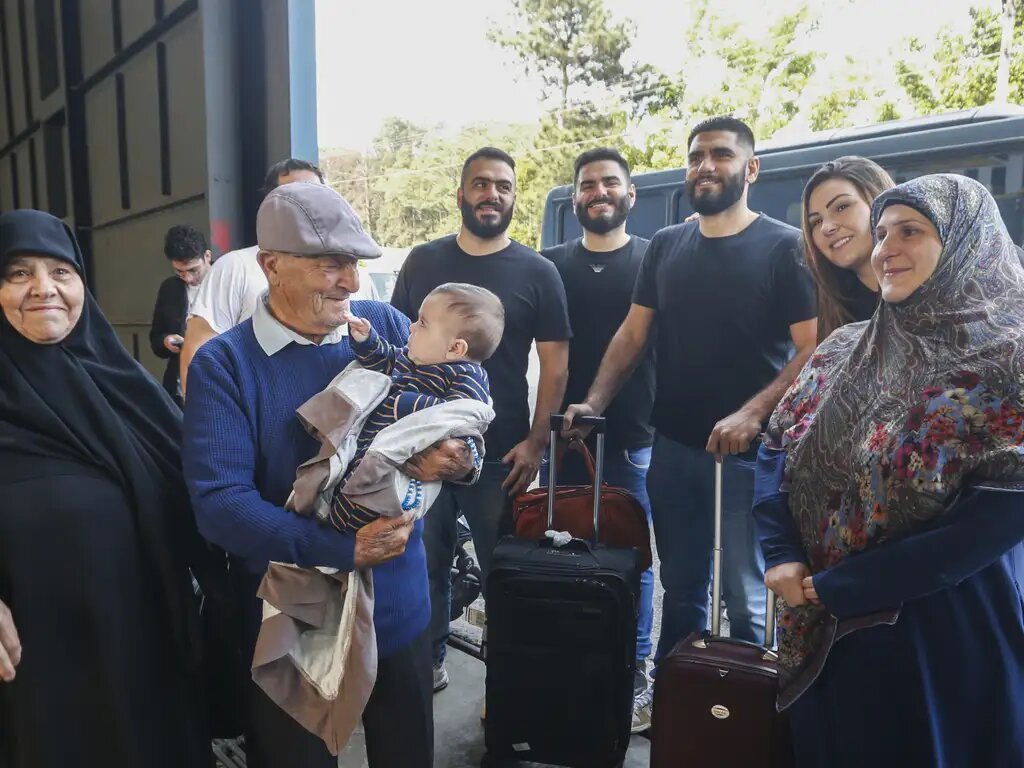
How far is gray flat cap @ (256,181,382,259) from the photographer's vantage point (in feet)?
4.37

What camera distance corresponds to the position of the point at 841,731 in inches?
59.0

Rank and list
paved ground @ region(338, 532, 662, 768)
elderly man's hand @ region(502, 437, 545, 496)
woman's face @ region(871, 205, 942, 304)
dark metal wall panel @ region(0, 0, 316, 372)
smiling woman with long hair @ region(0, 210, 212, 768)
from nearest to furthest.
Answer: woman's face @ region(871, 205, 942, 304)
smiling woman with long hair @ region(0, 210, 212, 768)
paved ground @ region(338, 532, 662, 768)
elderly man's hand @ region(502, 437, 545, 496)
dark metal wall panel @ region(0, 0, 316, 372)

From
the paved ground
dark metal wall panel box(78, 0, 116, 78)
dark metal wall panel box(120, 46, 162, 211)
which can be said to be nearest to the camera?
the paved ground

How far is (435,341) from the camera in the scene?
1534mm

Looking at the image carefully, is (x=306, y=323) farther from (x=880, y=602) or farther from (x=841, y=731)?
(x=841, y=731)

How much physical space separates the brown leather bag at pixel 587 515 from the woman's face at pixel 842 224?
2.97 feet

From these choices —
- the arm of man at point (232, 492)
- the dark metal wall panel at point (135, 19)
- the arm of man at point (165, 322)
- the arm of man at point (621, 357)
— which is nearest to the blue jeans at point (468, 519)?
the arm of man at point (621, 357)

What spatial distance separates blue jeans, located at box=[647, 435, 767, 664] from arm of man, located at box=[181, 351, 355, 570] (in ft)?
4.56

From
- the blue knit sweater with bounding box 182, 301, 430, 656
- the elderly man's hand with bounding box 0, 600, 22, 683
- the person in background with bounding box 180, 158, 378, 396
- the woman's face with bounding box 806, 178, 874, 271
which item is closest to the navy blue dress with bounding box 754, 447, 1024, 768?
the woman's face with bounding box 806, 178, 874, 271

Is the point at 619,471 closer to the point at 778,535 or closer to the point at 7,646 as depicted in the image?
the point at 778,535

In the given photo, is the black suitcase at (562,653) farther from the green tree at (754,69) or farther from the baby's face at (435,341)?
the green tree at (754,69)

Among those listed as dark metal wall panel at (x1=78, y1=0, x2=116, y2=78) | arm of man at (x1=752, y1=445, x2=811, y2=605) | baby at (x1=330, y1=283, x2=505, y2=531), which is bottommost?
arm of man at (x1=752, y1=445, x2=811, y2=605)

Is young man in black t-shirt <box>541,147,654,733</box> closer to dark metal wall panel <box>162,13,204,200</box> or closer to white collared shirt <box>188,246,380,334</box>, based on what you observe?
white collared shirt <box>188,246,380,334</box>

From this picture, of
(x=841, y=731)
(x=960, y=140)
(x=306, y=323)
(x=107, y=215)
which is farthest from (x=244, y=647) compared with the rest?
(x=107, y=215)
